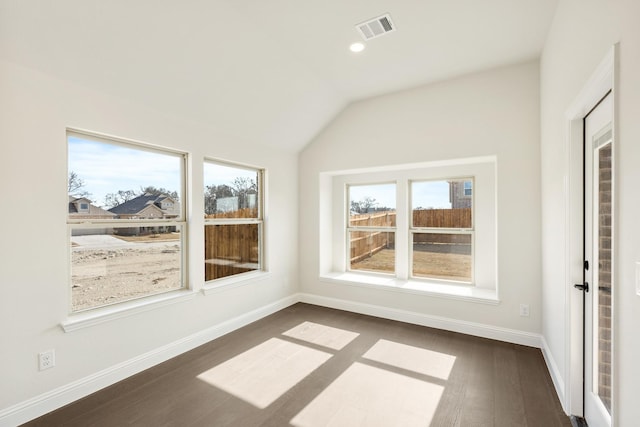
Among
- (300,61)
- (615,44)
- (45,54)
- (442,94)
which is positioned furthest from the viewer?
(442,94)

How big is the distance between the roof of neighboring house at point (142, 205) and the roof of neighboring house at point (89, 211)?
0.16ft

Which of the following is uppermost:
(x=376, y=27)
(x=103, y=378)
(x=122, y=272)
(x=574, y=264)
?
(x=376, y=27)

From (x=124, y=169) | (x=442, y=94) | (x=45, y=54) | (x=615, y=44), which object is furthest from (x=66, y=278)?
(x=442, y=94)

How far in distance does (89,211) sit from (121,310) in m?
0.88

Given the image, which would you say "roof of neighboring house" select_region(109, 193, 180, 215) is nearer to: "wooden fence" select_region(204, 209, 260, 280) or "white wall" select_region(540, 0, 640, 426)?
"wooden fence" select_region(204, 209, 260, 280)

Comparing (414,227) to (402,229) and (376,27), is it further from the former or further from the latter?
(376,27)

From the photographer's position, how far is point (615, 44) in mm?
1264

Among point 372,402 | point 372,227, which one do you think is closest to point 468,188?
point 372,227

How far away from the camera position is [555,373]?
242cm

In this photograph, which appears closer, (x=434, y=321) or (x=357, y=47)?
(x=357, y=47)

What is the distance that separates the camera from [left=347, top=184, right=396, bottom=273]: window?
14.6 feet

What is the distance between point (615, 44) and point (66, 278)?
357 cm

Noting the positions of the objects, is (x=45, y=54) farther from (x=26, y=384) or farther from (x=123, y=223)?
(x=26, y=384)

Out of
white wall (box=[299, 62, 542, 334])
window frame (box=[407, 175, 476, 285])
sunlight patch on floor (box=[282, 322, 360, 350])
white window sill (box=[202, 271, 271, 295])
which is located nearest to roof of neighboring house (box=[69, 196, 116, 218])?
white window sill (box=[202, 271, 271, 295])
